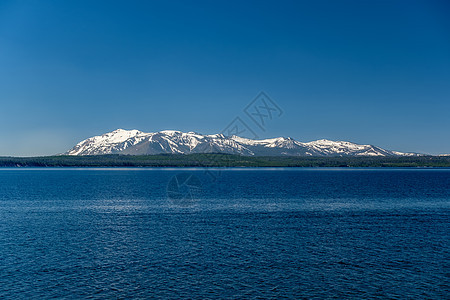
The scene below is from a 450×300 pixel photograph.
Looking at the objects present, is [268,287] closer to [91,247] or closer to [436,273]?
[436,273]

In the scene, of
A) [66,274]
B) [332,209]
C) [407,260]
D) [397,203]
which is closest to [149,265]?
[66,274]

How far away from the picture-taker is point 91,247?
1598 inches

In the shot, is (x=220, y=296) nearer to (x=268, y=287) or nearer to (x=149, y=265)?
(x=268, y=287)

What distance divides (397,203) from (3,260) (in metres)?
72.6

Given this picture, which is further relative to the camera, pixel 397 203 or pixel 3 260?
pixel 397 203

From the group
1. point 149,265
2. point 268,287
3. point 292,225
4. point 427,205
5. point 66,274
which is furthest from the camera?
point 427,205

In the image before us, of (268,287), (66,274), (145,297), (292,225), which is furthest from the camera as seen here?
(292,225)

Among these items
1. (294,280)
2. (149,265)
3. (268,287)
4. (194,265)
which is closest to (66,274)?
(149,265)

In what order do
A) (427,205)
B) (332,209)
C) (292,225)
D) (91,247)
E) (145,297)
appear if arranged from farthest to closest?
(427,205)
(332,209)
(292,225)
(91,247)
(145,297)

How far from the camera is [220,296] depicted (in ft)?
89.4

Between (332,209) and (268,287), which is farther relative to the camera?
(332,209)

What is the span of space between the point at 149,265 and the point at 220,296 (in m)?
9.36

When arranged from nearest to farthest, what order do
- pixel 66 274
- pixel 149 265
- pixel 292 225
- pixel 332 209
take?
pixel 66 274, pixel 149 265, pixel 292 225, pixel 332 209

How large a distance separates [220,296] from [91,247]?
18946mm
